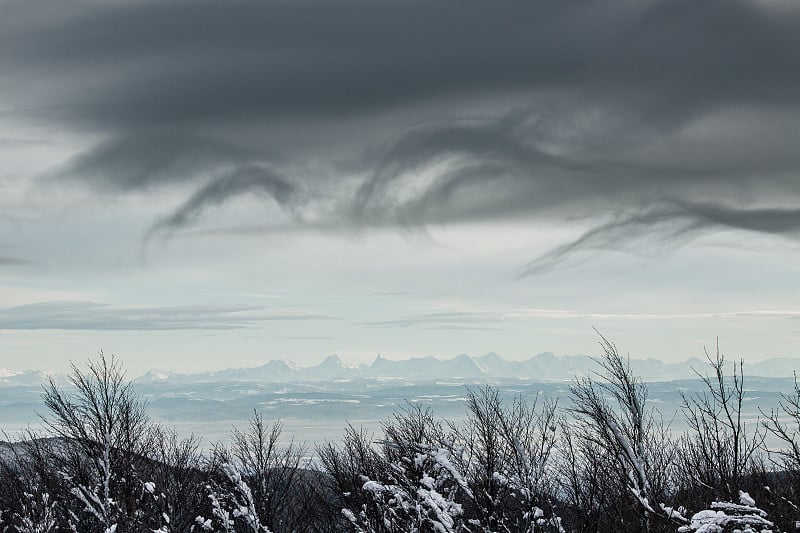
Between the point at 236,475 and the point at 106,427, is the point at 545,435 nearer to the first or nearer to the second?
the point at 236,475

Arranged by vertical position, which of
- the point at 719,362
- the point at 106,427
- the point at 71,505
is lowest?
the point at 71,505

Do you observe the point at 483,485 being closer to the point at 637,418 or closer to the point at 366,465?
the point at 637,418

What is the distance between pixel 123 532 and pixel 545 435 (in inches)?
727

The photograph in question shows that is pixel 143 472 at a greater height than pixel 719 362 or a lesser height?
lesser

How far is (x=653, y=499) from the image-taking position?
26.8 meters

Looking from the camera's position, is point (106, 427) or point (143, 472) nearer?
point (106, 427)

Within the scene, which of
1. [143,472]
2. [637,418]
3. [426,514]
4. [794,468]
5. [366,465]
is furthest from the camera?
[366,465]

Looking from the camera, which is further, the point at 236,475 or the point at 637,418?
Answer: the point at 236,475

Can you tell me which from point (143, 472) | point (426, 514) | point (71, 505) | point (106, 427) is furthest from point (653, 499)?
point (71, 505)

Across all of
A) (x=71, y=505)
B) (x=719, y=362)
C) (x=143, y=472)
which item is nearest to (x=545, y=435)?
(x=719, y=362)

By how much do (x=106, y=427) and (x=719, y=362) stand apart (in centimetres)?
2866

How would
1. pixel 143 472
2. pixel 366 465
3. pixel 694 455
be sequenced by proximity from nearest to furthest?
1. pixel 694 455
2. pixel 143 472
3. pixel 366 465

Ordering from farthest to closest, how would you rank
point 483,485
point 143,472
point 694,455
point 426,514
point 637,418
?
1. point 143,472
2. point 694,455
3. point 483,485
4. point 637,418
5. point 426,514

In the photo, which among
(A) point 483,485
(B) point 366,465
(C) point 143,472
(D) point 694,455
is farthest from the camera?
(B) point 366,465
